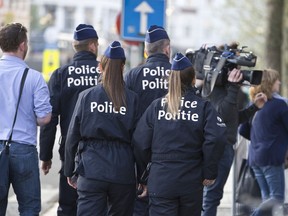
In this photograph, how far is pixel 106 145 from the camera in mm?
7715

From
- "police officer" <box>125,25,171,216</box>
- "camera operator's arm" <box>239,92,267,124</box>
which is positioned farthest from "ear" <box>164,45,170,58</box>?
"camera operator's arm" <box>239,92,267,124</box>

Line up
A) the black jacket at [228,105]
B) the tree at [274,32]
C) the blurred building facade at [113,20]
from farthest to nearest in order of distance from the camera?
the blurred building facade at [113,20]
the tree at [274,32]
the black jacket at [228,105]

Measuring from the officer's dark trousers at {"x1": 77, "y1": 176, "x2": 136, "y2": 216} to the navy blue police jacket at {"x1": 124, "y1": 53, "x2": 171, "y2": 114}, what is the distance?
1.14m

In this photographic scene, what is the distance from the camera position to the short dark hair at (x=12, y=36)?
788cm

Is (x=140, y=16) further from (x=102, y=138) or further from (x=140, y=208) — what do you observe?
(x=102, y=138)

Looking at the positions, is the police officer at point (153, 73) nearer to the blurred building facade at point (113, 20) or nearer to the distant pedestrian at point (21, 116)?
the distant pedestrian at point (21, 116)

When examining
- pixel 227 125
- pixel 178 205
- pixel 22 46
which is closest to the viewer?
pixel 178 205

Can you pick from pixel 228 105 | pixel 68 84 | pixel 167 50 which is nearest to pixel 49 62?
pixel 228 105

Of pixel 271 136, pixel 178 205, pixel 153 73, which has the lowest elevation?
pixel 178 205

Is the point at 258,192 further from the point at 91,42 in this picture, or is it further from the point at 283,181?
the point at 91,42

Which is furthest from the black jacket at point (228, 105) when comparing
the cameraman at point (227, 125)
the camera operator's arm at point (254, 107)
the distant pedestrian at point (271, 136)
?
the distant pedestrian at point (271, 136)

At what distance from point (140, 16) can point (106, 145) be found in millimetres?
6557

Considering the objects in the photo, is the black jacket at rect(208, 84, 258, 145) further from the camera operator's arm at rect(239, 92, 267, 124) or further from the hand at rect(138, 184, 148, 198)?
the hand at rect(138, 184, 148, 198)

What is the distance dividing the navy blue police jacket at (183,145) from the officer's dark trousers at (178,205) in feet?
0.18
